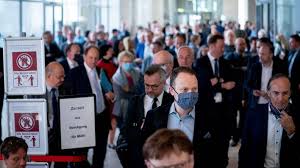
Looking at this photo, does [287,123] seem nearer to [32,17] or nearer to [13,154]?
[13,154]

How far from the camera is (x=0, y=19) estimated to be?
14.5 meters

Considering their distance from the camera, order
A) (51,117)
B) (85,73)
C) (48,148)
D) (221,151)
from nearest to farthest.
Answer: (221,151)
(48,148)
(51,117)
(85,73)

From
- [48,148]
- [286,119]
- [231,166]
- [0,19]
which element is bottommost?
[231,166]

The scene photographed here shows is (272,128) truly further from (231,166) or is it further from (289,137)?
(231,166)

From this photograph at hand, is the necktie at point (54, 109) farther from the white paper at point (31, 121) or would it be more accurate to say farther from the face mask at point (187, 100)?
the face mask at point (187, 100)

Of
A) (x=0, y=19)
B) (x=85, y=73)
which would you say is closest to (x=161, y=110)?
(x=85, y=73)

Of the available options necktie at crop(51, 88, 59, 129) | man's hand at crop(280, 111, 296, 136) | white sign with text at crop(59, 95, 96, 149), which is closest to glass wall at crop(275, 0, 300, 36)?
necktie at crop(51, 88, 59, 129)

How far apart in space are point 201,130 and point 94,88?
12.9ft

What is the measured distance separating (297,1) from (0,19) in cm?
723

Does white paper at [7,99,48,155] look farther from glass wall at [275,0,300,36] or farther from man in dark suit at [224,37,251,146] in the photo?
glass wall at [275,0,300,36]

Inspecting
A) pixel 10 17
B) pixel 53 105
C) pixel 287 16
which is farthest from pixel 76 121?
pixel 287 16

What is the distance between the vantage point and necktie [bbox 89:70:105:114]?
26.2ft

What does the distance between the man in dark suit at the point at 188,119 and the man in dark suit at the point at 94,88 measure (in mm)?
3385

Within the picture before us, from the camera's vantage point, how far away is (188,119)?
14.3 feet
